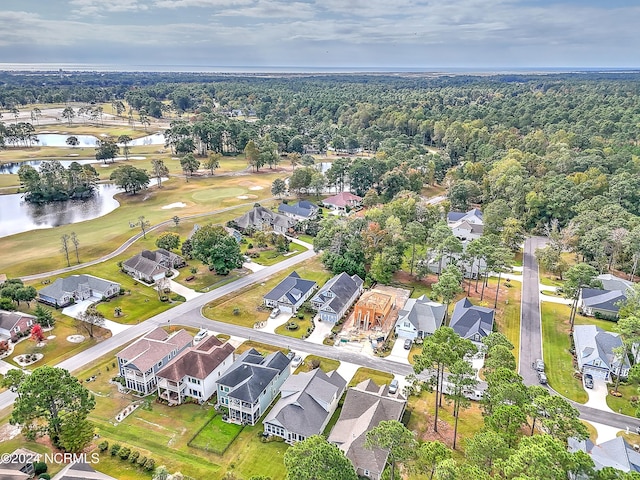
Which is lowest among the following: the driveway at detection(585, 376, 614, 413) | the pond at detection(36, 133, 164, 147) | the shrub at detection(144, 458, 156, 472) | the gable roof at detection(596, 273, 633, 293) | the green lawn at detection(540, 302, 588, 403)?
the driveway at detection(585, 376, 614, 413)

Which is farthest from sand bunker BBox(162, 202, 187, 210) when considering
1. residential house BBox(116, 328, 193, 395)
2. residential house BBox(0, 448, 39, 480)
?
residential house BBox(0, 448, 39, 480)

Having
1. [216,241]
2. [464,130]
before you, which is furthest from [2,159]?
[464,130]

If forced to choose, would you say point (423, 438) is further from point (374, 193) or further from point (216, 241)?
point (374, 193)

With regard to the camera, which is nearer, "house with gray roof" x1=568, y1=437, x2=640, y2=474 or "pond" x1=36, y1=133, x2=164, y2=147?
"house with gray roof" x1=568, y1=437, x2=640, y2=474

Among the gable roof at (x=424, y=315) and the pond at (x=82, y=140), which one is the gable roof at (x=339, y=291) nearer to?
the gable roof at (x=424, y=315)

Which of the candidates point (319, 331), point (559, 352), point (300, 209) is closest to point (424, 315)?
point (319, 331)

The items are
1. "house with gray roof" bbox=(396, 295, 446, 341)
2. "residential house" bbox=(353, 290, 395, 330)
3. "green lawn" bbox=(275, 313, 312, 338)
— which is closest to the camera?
"house with gray roof" bbox=(396, 295, 446, 341)

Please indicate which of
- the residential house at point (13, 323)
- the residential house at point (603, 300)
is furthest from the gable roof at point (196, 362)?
the residential house at point (603, 300)

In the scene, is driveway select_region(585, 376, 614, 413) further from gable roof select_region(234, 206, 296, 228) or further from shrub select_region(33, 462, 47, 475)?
gable roof select_region(234, 206, 296, 228)
